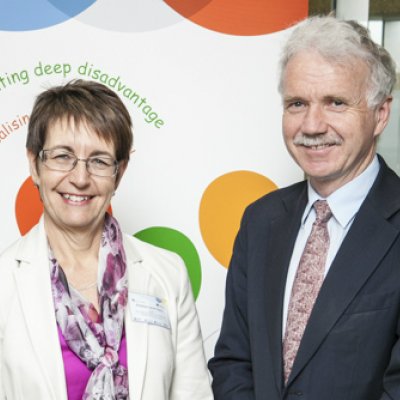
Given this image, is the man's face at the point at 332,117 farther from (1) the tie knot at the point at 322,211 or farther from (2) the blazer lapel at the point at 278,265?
(2) the blazer lapel at the point at 278,265

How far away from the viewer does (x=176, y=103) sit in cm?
315

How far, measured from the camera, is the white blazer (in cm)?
207

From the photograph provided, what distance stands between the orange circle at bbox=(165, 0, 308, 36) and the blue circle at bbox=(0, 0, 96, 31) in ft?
1.35

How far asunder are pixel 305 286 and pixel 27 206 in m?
1.40

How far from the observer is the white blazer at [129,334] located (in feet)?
6.78

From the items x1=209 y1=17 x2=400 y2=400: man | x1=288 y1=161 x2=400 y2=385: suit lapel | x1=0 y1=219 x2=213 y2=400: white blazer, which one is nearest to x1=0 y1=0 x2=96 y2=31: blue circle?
x1=0 y1=219 x2=213 y2=400: white blazer

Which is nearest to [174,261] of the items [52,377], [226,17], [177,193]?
[52,377]

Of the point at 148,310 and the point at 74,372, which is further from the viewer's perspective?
the point at 148,310

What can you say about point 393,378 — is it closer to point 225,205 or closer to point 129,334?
point 129,334

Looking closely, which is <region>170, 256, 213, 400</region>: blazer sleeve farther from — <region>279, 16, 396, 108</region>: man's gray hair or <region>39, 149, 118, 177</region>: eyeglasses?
<region>279, 16, 396, 108</region>: man's gray hair

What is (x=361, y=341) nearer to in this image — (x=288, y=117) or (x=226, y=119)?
(x=288, y=117)

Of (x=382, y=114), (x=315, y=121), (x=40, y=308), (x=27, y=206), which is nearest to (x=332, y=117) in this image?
(x=315, y=121)

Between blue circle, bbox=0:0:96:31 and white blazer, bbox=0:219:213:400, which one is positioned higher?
blue circle, bbox=0:0:96:31

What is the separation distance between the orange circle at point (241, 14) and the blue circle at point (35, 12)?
0.41 meters
